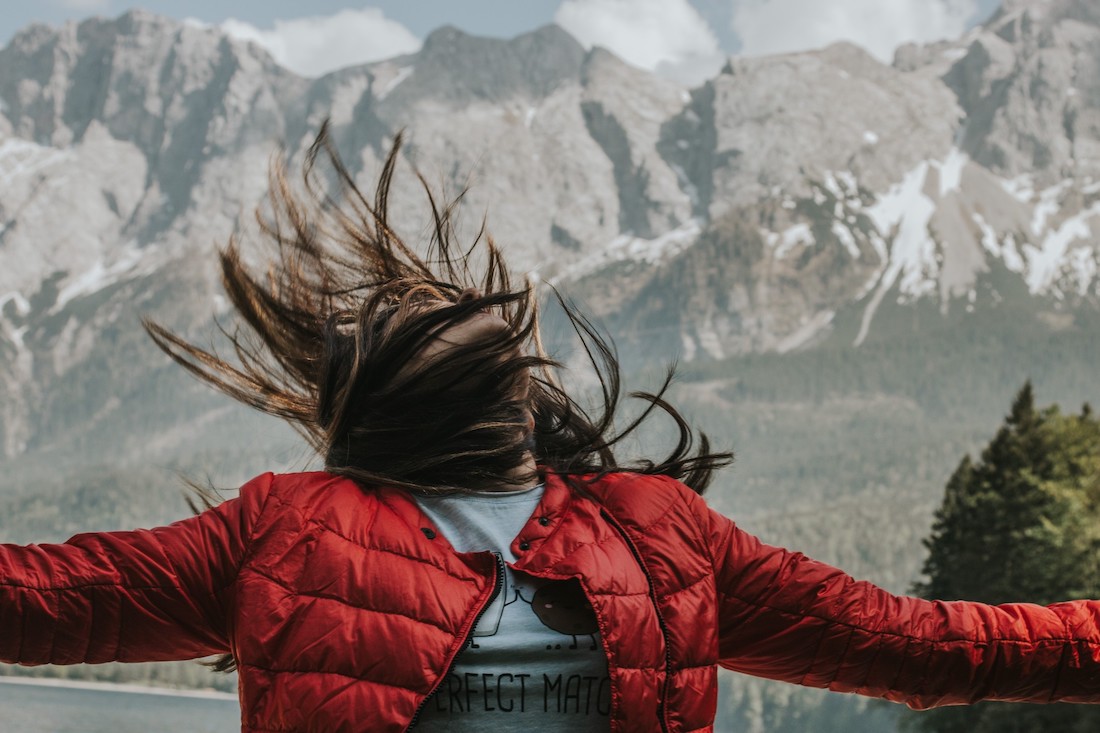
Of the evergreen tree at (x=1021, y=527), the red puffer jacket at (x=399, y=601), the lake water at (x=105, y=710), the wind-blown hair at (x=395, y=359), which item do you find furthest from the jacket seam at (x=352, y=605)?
the lake water at (x=105, y=710)

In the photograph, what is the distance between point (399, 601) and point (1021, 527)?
35817 millimetres

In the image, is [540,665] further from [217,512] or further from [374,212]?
[374,212]

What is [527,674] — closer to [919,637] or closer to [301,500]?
[301,500]

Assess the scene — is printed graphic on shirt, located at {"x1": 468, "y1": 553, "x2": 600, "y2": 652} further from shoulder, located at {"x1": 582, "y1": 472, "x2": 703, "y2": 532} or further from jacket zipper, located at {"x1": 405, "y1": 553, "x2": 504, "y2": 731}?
shoulder, located at {"x1": 582, "y1": 472, "x2": 703, "y2": 532}

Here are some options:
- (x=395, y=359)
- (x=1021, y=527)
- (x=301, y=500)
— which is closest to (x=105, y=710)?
(x=1021, y=527)

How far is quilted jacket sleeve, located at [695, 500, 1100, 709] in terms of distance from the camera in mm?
2164

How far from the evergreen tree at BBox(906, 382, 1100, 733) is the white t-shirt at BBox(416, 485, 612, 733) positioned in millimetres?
28842

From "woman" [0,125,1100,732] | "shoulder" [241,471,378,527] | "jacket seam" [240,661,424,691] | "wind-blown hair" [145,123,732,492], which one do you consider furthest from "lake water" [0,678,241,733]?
"jacket seam" [240,661,424,691]

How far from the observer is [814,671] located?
2270mm

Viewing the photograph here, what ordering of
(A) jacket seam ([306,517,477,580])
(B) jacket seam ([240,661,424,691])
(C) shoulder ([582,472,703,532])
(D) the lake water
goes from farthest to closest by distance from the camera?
(D) the lake water
(C) shoulder ([582,472,703,532])
(A) jacket seam ([306,517,477,580])
(B) jacket seam ([240,661,424,691])

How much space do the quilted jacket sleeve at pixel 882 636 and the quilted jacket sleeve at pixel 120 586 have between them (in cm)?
81

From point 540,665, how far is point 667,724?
221 millimetres

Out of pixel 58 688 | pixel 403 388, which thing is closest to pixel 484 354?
pixel 403 388

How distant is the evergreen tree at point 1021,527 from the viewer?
31.6m
